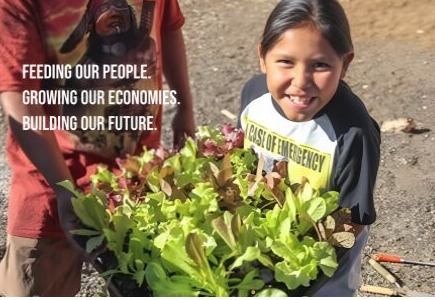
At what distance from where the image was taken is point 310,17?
0.86 m

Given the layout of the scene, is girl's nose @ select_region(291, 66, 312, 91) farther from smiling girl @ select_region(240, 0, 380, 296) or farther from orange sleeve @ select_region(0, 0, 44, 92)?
orange sleeve @ select_region(0, 0, 44, 92)

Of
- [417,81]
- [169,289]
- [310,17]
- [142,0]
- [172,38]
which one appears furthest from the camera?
[417,81]

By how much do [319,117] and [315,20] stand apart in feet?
0.37

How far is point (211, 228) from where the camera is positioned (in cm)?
79

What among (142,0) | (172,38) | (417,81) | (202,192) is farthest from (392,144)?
(202,192)

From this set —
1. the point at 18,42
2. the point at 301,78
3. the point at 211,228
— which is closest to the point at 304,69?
the point at 301,78

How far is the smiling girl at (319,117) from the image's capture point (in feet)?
2.85

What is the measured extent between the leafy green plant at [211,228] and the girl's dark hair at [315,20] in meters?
0.13

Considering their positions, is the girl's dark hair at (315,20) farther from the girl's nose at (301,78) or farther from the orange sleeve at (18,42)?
the orange sleeve at (18,42)

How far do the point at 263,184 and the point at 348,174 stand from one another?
99 mm

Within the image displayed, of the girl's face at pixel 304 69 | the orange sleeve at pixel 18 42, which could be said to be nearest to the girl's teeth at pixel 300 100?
the girl's face at pixel 304 69

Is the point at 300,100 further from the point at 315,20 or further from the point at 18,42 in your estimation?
the point at 18,42

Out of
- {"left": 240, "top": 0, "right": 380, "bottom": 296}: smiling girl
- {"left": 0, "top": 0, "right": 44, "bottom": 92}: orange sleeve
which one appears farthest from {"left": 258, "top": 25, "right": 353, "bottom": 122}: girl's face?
{"left": 0, "top": 0, "right": 44, "bottom": 92}: orange sleeve

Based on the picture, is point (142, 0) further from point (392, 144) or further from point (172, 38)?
point (392, 144)
